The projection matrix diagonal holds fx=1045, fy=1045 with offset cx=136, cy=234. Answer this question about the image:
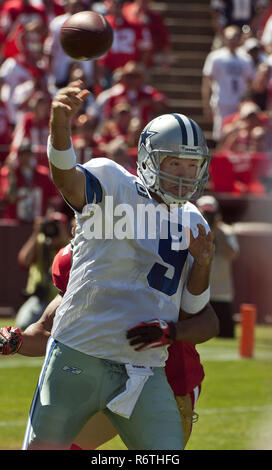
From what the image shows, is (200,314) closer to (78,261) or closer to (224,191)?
(78,261)

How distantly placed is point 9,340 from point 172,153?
1.07 m

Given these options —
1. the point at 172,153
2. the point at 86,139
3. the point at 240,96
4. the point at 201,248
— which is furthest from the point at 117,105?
the point at 201,248

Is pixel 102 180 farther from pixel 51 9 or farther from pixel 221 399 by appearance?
pixel 51 9

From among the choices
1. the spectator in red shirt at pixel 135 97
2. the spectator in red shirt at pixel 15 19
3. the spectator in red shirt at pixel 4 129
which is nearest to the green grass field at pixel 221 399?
the spectator in red shirt at pixel 4 129

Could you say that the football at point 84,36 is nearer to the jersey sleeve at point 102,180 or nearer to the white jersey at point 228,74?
the jersey sleeve at point 102,180

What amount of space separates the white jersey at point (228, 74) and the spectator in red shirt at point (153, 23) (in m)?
1.33

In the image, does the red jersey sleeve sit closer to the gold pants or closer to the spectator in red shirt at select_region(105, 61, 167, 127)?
the gold pants

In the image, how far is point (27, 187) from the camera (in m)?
12.6

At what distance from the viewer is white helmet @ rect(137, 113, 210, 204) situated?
4.29 meters

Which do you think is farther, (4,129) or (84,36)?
(4,129)

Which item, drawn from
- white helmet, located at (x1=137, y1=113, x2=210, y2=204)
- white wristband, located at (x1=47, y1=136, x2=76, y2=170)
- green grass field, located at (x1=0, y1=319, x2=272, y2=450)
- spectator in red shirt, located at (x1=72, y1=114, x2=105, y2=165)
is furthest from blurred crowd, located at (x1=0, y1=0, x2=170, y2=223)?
white wristband, located at (x1=47, y1=136, x2=76, y2=170)

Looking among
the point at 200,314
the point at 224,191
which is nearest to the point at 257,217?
the point at 224,191

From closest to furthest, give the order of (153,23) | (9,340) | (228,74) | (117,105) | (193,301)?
(193,301) < (9,340) < (117,105) < (228,74) < (153,23)
